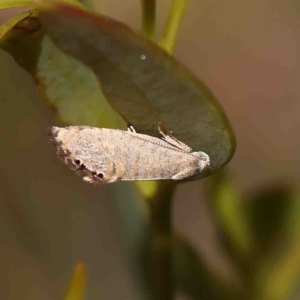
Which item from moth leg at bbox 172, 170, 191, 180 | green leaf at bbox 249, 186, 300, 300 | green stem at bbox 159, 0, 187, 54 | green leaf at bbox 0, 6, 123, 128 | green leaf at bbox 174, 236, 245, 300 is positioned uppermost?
green stem at bbox 159, 0, 187, 54

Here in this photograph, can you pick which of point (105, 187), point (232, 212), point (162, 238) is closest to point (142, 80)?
point (162, 238)

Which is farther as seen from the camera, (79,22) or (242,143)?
(242,143)

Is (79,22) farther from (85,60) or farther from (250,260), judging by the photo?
(250,260)

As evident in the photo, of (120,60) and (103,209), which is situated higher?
(120,60)

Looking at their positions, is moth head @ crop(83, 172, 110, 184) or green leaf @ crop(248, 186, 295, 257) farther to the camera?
green leaf @ crop(248, 186, 295, 257)

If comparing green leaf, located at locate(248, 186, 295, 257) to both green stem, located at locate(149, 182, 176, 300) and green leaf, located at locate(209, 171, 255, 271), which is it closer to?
green leaf, located at locate(209, 171, 255, 271)

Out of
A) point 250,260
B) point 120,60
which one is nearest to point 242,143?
point 250,260

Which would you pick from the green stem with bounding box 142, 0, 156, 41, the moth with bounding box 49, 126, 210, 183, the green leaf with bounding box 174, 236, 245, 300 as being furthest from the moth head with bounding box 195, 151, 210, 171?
the green leaf with bounding box 174, 236, 245, 300

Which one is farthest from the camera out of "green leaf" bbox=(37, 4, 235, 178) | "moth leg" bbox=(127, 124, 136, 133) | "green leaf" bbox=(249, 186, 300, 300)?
"green leaf" bbox=(249, 186, 300, 300)
